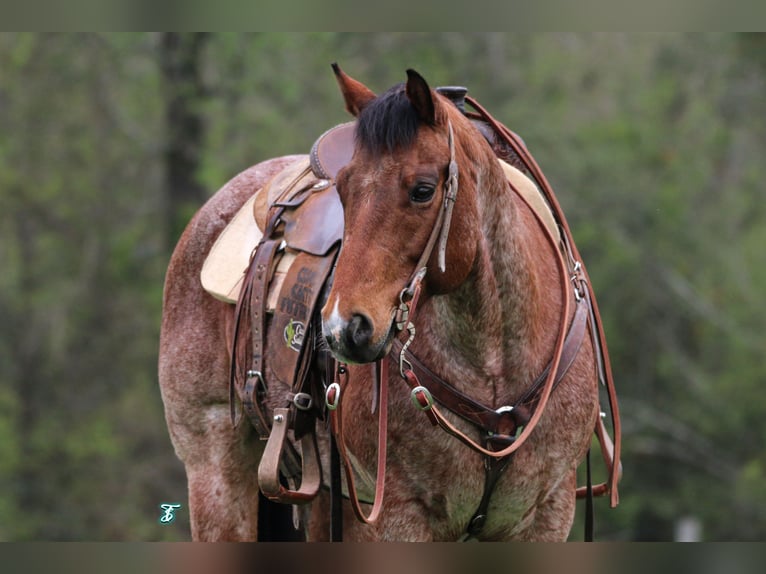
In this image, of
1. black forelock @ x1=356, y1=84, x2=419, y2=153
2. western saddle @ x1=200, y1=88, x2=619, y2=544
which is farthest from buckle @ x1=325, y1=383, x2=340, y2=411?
black forelock @ x1=356, y1=84, x2=419, y2=153

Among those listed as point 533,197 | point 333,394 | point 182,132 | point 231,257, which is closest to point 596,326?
point 533,197

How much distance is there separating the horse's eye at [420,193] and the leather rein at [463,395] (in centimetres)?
6

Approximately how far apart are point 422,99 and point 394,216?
1.19 ft

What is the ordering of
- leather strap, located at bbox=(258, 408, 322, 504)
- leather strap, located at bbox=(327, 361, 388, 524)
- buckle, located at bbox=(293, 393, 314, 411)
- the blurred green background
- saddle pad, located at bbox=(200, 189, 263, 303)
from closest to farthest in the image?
leather strap, located at bbox=(327, 361, 388, 524)
leather strap, located at bbox=(258, 408, 322, 504)
buckle, located at bbox=(293, 393, 314, 411)
saddle pad, located at bbox=(200, 189, 263, 303)
the blurred green background

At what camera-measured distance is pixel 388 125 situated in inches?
125

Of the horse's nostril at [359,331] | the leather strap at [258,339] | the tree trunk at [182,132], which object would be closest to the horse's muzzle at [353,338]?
the horse's nostril at [359,331]

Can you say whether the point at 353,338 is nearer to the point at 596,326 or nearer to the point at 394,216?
the point at 394,216

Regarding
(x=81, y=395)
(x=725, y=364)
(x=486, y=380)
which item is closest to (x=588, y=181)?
(x=725, y=364)

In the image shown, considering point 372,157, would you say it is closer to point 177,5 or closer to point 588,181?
point 177,5

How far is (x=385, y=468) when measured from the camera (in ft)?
11.8

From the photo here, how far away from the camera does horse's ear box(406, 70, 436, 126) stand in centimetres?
319

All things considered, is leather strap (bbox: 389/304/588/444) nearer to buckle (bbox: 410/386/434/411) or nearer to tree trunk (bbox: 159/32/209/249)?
buckle (bbox: 410/386/434/411)

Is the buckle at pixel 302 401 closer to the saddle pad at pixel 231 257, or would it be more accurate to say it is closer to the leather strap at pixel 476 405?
the leather strap at pixel 476 405

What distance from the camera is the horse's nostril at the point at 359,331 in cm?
298
